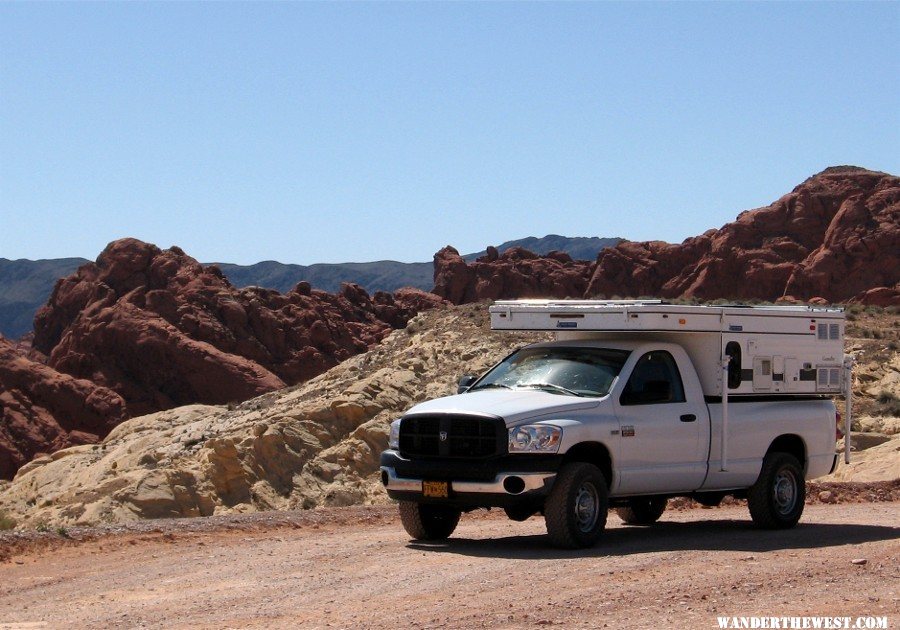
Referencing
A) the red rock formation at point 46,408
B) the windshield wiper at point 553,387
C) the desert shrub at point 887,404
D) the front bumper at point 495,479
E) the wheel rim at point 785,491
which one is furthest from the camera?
the red rock formation at point 46,408

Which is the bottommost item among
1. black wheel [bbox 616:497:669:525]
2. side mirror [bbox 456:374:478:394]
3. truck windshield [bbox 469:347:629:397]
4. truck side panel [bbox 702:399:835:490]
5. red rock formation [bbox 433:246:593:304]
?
black wheel [bbox 616:497:669:525]

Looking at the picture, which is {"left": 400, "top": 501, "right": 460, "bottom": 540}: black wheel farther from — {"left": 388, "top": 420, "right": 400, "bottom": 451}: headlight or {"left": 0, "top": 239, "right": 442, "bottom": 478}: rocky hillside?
{"left": 0, "top": 239, "right": 442, "bottom": 478}: rocky hillside

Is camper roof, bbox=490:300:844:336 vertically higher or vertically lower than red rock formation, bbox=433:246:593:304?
lower

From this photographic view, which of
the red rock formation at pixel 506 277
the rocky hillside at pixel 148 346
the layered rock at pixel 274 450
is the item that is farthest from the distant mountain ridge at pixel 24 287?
the layered rock at pixel 274 450

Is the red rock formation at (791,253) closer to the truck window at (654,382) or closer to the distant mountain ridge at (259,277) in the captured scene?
the distant mountain ridge at (259,277)

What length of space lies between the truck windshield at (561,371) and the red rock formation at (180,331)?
5850cm

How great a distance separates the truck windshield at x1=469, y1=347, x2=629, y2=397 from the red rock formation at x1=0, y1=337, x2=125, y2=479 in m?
54.4

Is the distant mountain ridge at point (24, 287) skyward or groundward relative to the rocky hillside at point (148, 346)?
skyward

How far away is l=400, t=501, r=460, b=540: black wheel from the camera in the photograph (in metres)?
12.3

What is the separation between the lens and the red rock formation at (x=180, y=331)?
71062 millimetres

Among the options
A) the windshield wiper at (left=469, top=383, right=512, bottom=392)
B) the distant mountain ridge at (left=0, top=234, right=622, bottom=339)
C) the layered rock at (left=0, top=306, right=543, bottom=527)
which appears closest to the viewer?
the windshield wiper at (left=469, top=383, right=512, bottom=392)

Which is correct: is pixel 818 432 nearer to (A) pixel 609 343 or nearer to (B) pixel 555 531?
(A) pixel 609 343

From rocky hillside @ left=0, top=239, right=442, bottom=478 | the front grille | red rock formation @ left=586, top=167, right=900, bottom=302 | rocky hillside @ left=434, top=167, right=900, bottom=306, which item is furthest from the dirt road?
red rock formation @ left=586, top=167, right=900, bottom=302

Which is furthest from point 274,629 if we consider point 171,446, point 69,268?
point 69,268
